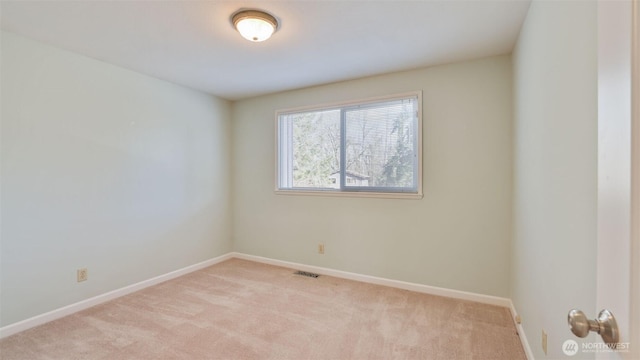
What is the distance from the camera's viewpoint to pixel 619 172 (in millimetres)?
531

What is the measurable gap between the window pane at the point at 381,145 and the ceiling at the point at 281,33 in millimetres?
461

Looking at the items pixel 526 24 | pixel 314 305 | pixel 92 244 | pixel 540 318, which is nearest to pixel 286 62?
pixel 526 24

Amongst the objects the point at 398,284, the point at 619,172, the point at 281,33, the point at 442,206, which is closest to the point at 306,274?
the point at 398,284

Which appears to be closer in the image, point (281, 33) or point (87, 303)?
point (281, 33)

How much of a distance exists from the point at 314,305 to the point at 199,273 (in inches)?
69.6

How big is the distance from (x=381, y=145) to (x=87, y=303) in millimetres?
3376

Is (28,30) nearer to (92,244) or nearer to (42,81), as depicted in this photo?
(42,81)

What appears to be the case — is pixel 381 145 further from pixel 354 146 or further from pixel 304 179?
pixel 304 179

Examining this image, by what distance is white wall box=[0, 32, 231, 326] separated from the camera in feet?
7.59

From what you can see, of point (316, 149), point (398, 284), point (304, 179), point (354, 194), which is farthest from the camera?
point (304, 179)

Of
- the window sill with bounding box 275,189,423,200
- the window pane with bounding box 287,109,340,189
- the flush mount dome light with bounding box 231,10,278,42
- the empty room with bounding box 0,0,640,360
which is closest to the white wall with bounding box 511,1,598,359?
the empty room with bounding box 0,0,640,360

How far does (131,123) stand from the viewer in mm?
3102

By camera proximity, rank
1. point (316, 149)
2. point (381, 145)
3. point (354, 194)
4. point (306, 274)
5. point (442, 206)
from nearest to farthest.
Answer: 1. point (442, 206)
2. point (381, 145)
3. point (354, 194)
4. point (306, 274)
5. point (316, 149)

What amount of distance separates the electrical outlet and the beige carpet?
0.98 ft
